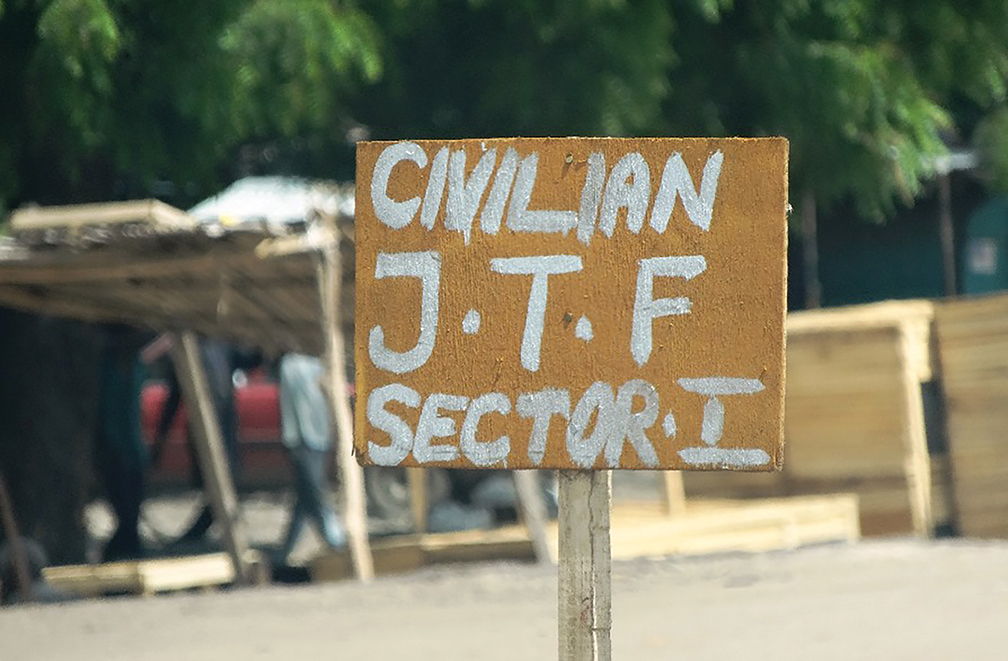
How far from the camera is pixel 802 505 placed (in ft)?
35.0

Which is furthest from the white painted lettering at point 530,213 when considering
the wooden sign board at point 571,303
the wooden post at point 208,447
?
the wooden post at point 208,447

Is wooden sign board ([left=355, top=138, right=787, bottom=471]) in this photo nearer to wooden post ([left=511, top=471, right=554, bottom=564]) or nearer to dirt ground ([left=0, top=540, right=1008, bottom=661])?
dirt ground ([left=0, top=540, right=1008, bottom=661])

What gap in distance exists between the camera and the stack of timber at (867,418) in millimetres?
10922

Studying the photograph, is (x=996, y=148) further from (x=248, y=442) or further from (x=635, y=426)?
(x=248, y=442)

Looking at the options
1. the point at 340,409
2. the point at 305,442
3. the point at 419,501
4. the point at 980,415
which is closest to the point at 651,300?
the point at 340,409

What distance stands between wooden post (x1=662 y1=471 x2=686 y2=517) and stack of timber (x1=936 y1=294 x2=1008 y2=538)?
1.69 m

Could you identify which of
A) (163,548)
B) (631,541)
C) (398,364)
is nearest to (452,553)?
(631,541)

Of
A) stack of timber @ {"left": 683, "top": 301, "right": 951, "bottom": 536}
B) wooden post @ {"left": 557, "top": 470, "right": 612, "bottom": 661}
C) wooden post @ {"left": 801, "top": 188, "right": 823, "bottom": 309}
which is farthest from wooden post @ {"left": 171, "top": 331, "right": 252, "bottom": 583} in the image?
wooden post @ {"left": 801, "top": 188, "right": 823, "bottom": 309}

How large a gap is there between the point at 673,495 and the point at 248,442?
8.56 metres

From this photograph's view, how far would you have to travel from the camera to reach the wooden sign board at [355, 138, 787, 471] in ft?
11.7

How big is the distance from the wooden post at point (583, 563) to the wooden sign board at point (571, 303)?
0.40 ft

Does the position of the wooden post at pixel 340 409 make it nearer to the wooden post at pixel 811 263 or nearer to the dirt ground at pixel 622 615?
the dirt ground at pixel 622 615

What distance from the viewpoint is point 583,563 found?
373 cm

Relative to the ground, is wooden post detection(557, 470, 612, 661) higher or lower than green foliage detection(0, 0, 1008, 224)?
lower
